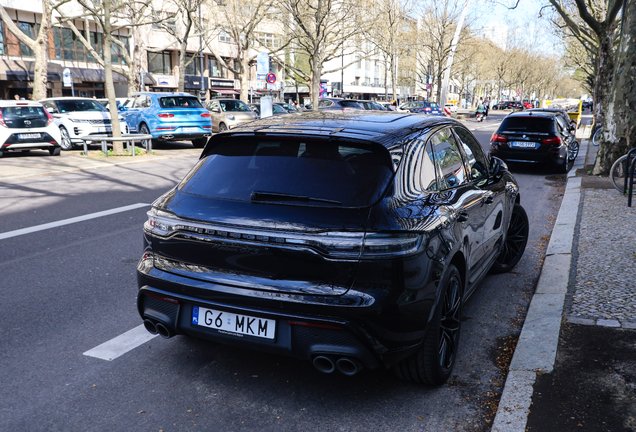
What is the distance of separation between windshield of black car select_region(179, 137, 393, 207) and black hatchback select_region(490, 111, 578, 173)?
38.4 ft

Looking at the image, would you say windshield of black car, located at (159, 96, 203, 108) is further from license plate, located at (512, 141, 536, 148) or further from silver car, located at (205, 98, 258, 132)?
license plate, located at (512, 141, 536, 148)

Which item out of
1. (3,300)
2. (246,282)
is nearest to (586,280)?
(246,282)

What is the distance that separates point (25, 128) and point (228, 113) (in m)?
8.19

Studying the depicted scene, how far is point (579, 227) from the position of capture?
7.59m

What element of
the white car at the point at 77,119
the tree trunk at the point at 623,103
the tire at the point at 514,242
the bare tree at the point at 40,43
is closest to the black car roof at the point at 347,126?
the tire at the point at 514,242

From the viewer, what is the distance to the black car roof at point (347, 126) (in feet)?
10.9

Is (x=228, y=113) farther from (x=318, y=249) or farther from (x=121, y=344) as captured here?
(x=318, y=249)

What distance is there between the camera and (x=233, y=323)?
308 centimetres

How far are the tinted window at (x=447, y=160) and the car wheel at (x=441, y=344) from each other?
2.11 feet

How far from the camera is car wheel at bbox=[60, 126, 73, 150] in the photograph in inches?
714

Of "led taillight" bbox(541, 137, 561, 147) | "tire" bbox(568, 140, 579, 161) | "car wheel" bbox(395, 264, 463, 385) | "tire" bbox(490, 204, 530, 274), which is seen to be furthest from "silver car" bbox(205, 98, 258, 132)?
"car wheel" bbox(395, 264, 463, 385)

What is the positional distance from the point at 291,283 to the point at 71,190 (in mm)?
9035

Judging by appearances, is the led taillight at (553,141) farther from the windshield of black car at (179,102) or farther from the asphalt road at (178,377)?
the windshield of black car at (179,102)

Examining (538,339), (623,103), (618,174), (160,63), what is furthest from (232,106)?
(160,63)
